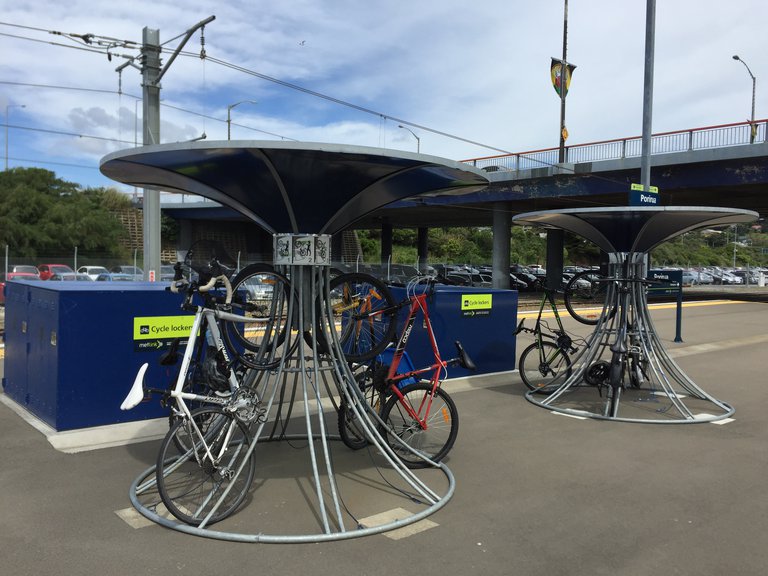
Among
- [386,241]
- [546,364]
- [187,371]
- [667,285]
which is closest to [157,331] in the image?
[187,371]

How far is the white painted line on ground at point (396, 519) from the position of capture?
13.7 ft

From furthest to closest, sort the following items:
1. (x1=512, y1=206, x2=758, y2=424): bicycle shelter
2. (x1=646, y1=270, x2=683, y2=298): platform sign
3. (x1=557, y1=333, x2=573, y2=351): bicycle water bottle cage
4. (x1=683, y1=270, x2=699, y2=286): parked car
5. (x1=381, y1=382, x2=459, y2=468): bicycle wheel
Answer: (x1=683, y1=270, x2=699, y2=286): parked car < (x1=646, y1=270, x2=683, y2=298): platform sign < (x1=557, y1=333, x2=573, y2=351): bicycle water bottle cage < (x1=512, y1=206, x2=758, y2=424): bicycle shelter < (x1=381, y1=382, x2=459, y2=468): bicycle wheel

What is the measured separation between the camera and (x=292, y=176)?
4676 millimetres

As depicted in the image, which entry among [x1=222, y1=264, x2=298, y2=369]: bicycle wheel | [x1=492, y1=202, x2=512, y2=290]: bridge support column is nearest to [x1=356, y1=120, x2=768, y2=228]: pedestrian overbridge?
[x1=492, y1=202, x2=512, y2=290]: bridge support column

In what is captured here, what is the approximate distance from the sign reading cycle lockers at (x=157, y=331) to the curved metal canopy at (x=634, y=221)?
14.2 feet

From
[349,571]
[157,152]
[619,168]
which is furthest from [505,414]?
[619,168]

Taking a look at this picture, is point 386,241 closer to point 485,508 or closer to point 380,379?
point 380,379

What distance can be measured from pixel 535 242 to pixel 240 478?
296 ft

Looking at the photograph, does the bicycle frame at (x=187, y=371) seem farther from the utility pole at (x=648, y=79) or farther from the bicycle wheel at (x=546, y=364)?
the utility pole at (x=648, y=79)

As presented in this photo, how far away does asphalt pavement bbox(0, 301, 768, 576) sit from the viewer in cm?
378

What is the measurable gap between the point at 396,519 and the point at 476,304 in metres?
5.25

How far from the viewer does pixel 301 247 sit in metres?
5.05

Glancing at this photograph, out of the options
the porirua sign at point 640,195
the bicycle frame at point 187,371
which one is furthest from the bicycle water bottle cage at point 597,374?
the bicycle frame at point 187,371

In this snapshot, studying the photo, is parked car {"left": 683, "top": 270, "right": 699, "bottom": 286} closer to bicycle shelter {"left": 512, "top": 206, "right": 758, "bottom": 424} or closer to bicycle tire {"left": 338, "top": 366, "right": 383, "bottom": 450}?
bicycle shelter {"left": 512, "top": 206, "right": 758, "bottom": 424}
